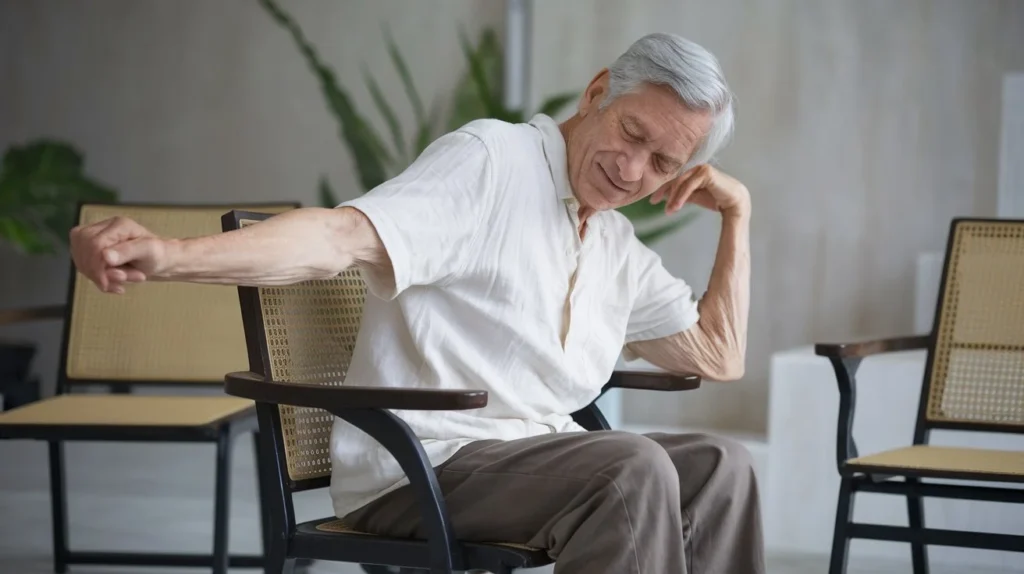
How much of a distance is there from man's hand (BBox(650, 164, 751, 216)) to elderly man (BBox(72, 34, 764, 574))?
168 millimetres

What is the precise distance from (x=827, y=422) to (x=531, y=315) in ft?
6.08

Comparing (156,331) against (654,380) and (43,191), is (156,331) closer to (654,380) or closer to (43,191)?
(654,380)

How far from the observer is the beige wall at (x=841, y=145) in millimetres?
3979

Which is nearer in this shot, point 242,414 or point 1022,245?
point 242,414

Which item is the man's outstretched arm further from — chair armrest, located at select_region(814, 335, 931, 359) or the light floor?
the light floor

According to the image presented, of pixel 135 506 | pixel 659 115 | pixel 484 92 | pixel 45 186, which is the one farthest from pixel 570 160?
pixel 45 186

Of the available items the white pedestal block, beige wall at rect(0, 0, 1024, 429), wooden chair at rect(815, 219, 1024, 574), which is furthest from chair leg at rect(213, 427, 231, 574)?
beige wall at rect(0, 0, 1024, 429)

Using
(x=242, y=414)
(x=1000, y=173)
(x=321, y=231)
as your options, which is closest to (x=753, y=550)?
(x=321, y=231)

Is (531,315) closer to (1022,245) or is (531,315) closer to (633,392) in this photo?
(1022,245)

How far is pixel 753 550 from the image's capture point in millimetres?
1742

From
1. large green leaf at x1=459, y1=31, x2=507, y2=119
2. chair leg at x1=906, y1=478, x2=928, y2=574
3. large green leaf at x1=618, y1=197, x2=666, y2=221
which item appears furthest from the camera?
large green leaf at x1=459, y1=31, x2=507, y2=119

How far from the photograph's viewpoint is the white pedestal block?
129 inches

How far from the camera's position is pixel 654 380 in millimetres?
2121

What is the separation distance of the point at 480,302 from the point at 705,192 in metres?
0.64
